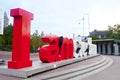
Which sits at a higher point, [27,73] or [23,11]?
[23,11]

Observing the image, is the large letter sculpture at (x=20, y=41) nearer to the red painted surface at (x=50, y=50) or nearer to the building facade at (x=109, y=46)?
the red painted surface at (x=50, y=50)

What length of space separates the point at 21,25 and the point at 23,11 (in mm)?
781

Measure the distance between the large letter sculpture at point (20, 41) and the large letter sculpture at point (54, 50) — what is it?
8.74 ft

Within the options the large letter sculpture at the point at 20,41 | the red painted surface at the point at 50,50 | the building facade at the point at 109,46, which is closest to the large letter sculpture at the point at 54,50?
the red painted surface at the point at 50,50

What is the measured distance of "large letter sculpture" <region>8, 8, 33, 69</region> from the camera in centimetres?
1242

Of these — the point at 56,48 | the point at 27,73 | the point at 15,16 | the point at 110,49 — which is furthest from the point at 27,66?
the point at 110,49

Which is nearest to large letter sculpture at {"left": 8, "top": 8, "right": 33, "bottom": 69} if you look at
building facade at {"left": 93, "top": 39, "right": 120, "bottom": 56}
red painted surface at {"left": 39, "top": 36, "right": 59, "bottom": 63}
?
red painted surface at {"left": 39, "top": 36, "right": 59, "bottom": 63}

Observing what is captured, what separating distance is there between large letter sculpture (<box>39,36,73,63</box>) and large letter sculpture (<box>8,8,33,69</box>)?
2665mm

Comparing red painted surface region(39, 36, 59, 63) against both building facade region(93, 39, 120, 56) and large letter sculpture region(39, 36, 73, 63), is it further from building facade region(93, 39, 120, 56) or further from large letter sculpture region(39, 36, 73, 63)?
building facade region(93, 39, 120, 56)

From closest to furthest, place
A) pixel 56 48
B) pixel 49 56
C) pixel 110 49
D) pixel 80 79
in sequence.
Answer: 1. pixel 80 79
2. pixel 49 56
3. pixel 56 48
4. pixel 110 49

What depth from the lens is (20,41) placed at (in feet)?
41.2

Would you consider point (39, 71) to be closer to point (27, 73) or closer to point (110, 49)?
point (27, 73)

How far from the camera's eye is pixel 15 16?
12.8 metres

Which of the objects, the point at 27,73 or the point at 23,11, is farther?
the point at 23,11
